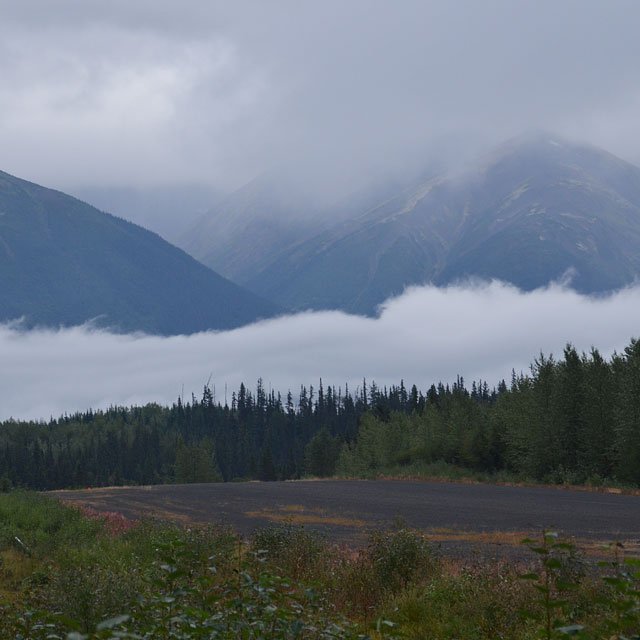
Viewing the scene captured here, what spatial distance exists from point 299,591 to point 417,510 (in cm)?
3024

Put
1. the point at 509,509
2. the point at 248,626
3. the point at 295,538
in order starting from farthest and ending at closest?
the point at 509,509 < the point at 295,538 < the point at 248,626

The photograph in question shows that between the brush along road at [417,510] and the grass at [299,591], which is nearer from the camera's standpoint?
the grass at [299,591]

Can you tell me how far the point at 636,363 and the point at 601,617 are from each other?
51.6m

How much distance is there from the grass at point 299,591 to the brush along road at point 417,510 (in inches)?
177

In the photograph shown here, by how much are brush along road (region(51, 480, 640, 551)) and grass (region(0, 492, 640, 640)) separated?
450cm

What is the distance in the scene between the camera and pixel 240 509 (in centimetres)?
4384

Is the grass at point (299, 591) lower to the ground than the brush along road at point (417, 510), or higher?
higher

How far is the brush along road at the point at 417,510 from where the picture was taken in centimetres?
3087

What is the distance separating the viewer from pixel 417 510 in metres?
42.8

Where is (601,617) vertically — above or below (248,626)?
below

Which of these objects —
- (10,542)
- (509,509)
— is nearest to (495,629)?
(10,542)

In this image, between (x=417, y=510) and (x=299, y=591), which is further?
(x=417, y=510)

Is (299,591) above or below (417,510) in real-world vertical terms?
above

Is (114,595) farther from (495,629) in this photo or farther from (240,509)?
(240,509)
